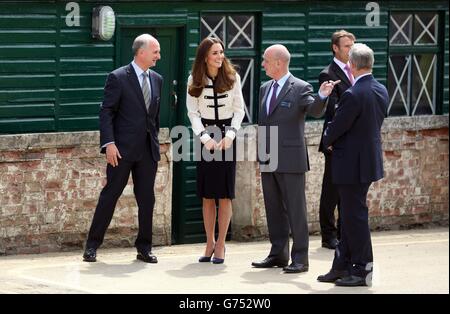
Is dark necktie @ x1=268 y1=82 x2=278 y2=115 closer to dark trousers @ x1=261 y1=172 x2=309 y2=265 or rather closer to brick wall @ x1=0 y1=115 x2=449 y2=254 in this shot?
dark trousers @ x1=261 y1=172 x2=309 y2=265

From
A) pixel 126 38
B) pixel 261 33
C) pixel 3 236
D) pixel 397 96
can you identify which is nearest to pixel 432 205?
pixel 397 96

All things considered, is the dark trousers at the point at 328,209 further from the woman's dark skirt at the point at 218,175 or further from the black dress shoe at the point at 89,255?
the black dress shoe at the point at 89,255

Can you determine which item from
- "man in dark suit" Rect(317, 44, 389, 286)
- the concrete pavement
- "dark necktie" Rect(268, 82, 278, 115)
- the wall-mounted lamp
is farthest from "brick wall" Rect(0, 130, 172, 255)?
"man in dark suit" Rect(317, 44, 389, 286)

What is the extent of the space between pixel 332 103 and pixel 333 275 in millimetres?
2559

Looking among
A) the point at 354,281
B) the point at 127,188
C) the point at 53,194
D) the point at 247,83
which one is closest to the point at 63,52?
the point at 53,194

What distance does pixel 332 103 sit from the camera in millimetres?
14922

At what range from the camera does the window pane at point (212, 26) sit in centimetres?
1588

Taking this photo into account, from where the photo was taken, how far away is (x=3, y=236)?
47.2ft

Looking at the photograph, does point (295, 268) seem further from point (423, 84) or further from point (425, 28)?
point (425, 28)

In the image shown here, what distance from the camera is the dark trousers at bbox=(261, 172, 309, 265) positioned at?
13.5 metres

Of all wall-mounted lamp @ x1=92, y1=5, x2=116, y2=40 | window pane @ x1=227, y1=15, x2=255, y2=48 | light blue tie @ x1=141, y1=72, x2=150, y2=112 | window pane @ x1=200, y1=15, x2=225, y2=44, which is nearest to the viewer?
light blue tie @ x1=141, y1=72, x2=150, y2=112

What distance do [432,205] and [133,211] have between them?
4.24 m

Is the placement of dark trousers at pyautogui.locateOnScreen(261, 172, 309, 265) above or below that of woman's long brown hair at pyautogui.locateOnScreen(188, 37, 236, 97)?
below

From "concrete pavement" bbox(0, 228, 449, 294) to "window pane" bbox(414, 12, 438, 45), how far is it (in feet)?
10.5
